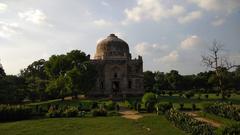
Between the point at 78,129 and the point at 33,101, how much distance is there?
32.2m

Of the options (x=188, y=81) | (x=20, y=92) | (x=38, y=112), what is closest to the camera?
(x=38, y=112)

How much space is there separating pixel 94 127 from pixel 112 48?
3851cm

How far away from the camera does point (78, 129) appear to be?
2325 cm

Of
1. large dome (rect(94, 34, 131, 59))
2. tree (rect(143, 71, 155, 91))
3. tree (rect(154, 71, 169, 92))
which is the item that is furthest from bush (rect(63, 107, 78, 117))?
tree (rect(143, 71, 155, 91))

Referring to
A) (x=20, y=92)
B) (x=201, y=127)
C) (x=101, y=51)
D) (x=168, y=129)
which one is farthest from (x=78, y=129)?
(x=101, y=51)

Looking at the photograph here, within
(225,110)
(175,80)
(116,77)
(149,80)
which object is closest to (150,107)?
(225,110)

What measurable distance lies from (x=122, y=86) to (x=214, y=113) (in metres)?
30.0

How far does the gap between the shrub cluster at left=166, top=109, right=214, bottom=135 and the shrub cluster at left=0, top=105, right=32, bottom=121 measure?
12.1m

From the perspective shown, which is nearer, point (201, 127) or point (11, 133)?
point (201, 127)

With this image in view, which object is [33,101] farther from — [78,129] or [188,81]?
[188,81]

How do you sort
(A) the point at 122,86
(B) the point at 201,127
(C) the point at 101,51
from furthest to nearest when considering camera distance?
(C) the point at 101,51, (A) the point at 122,86, (B) the point at 201,127

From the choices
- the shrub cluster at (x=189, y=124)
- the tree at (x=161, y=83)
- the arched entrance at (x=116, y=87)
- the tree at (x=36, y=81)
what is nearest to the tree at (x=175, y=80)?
the tree at (x=161, y=83)

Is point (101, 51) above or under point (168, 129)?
above

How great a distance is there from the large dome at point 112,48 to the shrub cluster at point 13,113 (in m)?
29.6
